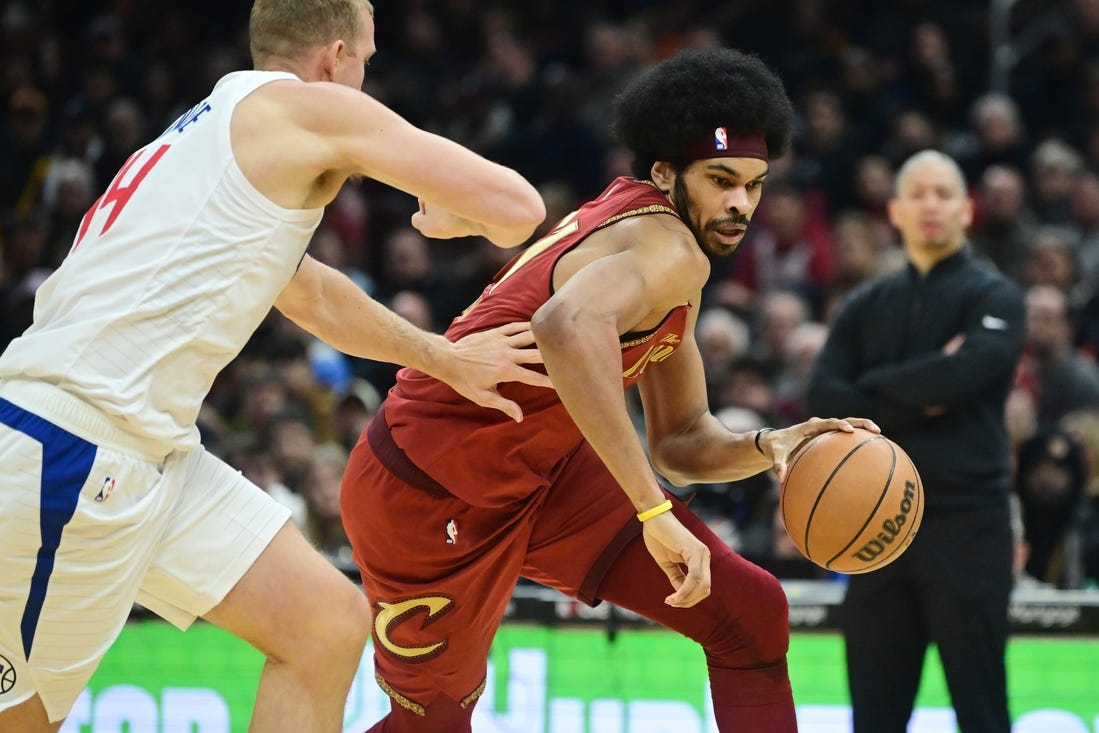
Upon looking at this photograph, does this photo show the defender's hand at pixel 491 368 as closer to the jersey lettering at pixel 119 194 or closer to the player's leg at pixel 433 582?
the player's leg at pixel 433 582

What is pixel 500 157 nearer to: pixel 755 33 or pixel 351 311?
pixel 755 33

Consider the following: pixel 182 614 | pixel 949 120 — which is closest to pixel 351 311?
pixel 182 614

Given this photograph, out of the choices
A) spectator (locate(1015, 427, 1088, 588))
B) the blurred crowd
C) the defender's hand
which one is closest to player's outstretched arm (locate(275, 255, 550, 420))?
the defender's hand

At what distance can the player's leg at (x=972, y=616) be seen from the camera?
4980 millimetres

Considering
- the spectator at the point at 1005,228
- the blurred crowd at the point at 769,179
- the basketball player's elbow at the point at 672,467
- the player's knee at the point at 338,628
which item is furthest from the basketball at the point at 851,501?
the spectator at the point at 1005,228

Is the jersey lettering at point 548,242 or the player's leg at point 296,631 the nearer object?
the player's leg at point 296,631

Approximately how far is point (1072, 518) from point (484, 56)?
7.27 meters

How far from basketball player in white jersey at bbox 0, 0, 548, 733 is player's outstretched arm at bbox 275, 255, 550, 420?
426 millimetres

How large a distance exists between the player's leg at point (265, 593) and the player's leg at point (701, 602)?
2.42 feet

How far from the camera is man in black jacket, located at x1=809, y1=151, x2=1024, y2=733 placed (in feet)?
16.5

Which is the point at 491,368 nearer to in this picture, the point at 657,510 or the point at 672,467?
the point at 657,510

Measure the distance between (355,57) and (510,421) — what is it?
1050 millimetres

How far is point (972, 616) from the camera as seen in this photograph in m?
5.00

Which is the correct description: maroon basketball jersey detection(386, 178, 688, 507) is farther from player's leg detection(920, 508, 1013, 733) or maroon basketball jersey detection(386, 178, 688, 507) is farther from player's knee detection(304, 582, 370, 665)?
player's leg detection(920, 508, 1013, 733)
